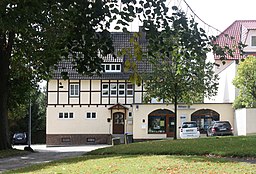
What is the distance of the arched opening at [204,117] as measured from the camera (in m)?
49.6

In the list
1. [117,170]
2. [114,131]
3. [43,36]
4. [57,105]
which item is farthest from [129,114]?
[117,170]

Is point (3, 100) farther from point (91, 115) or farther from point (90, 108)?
point (91, 115)

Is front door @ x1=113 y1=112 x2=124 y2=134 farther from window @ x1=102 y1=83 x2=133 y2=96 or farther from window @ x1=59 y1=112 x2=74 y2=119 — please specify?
window @ x1=59 y1=112 x2=74 y2=119

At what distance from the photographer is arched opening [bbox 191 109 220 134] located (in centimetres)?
4959

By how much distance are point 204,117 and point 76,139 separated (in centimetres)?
1349

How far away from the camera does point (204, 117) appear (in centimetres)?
4978

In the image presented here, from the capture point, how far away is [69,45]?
812 cm

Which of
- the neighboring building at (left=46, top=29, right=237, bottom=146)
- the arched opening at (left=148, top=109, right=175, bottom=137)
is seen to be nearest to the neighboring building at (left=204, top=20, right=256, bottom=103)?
the arched opening at (left=148, top=109, right=175, bottom=137)

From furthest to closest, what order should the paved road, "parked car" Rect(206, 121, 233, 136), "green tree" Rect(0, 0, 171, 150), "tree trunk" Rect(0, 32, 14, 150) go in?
"parked car" Rect(206, 121, 233, 136) < "tree trunk" Rect(0, 32, 14, 150) < the paved road < "green tree" Rect(0, 0, 171, 150)

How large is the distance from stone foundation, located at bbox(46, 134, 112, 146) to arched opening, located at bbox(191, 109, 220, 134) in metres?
9.29

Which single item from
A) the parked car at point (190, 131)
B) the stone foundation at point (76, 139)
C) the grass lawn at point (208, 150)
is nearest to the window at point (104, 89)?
the stone foundation at point (76, 139)

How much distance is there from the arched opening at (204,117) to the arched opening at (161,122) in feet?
7.67

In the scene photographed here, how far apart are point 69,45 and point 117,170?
6633mm

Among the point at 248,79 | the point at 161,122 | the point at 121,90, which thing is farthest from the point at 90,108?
the point at 248,79
